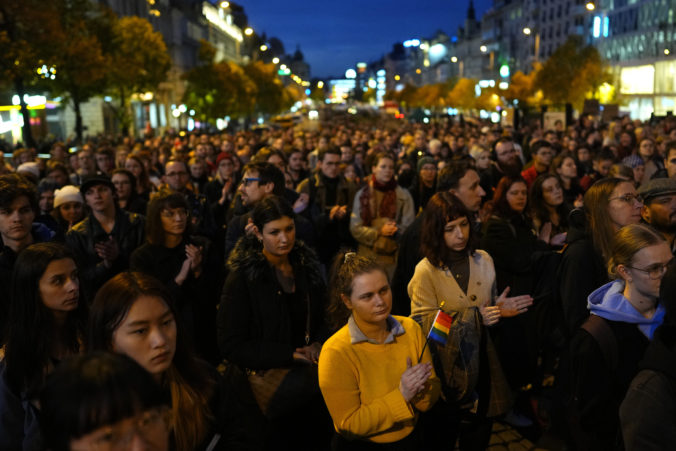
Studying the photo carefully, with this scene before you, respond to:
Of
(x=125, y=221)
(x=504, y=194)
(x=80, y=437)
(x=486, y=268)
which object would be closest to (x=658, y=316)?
(x=486, y=268)

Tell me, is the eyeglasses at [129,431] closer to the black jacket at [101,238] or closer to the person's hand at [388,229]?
the black jacket at [101,238]

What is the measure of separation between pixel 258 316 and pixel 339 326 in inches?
23.5

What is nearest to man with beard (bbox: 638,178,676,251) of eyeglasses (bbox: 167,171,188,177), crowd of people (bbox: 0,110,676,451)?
crowd of people (bbox: 0,110,676,451)

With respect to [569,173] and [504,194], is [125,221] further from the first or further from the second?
[569,173]

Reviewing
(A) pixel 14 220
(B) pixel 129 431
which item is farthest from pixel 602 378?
(A) pixel 14 220

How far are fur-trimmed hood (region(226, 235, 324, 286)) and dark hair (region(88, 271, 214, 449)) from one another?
1289 mm

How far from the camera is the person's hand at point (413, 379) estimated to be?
10.8ft

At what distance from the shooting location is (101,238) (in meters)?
6.09

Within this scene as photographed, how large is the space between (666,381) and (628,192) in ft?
7.75

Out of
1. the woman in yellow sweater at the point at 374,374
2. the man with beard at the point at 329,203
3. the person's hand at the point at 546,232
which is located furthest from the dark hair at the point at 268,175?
the woman in yellow sweater at the point at 374,374

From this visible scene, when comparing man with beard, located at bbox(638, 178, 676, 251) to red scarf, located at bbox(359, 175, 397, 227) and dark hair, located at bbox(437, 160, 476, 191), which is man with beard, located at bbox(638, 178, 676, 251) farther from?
red scarf, located at bbox(359, 175, 397, 227)

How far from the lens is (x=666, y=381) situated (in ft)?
8.75

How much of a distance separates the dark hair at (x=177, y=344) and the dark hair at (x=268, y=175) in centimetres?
376

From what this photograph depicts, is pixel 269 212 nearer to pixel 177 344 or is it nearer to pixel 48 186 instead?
pixel 177 344
